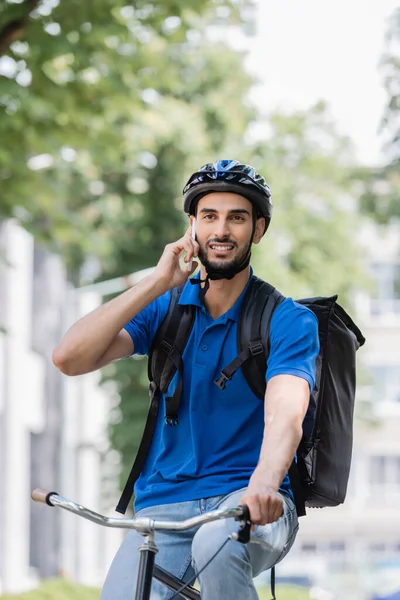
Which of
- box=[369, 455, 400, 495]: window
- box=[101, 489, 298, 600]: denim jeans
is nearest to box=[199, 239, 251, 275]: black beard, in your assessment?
box=[101, 489, 298, 600]: denim jeans

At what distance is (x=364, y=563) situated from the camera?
5725 centimetres

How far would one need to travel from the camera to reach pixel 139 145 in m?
24.8

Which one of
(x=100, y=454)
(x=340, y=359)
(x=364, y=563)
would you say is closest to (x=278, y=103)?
(x=100, y=454)

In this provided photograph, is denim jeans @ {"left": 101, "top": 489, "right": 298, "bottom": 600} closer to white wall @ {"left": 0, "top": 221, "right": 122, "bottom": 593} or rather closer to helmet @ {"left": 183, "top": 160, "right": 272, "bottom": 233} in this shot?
helmet @ {"left": 183, "top": 160, "right": 272, "bottom": 233}

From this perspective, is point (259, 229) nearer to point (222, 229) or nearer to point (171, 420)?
point (222, 229)

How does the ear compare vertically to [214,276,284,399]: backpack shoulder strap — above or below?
above

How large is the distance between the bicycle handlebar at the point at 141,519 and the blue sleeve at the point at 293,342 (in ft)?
1.98

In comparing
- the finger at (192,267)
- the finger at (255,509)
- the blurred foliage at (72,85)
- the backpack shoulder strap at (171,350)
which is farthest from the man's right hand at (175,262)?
the blurred foliage at (72,85)

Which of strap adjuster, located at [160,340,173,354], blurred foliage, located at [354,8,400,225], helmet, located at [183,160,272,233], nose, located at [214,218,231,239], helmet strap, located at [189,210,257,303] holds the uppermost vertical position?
blurred foliage, located at [354,8,400,225]

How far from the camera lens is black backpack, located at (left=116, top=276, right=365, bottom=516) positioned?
169 inches

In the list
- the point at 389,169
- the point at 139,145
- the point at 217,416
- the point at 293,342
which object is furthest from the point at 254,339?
the point at 139,145

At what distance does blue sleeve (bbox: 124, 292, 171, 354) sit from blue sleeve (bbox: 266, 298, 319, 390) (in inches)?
17.0

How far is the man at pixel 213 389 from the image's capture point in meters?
3.97

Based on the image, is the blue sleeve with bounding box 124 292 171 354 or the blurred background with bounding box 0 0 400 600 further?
the blurred background with bounding box 0 0 400 600
